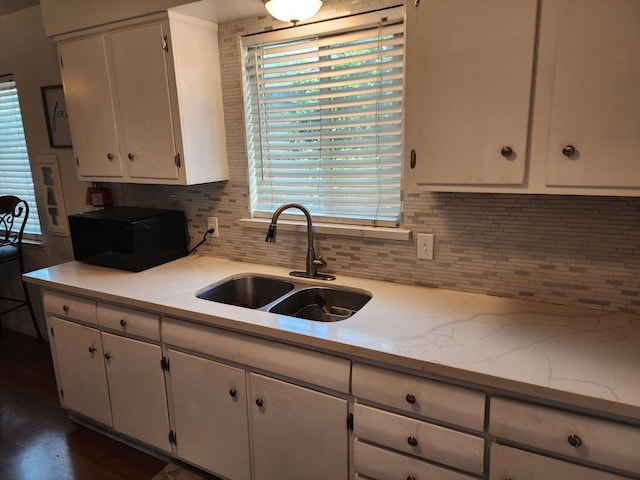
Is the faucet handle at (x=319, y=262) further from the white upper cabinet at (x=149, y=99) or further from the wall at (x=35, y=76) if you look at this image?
the wall at (x=35, y=76)

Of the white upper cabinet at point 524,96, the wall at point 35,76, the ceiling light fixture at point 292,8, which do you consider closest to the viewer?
the white upper cabinet at point 524,96

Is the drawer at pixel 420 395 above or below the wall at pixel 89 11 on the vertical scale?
below

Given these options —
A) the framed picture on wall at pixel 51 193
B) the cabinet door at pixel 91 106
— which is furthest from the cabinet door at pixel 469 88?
the framed picture on wall at pixel 51 193

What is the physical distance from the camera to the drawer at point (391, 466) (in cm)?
136

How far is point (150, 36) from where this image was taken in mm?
2031

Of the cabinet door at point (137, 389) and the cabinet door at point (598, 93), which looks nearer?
the cabinet door at point (598, 93)

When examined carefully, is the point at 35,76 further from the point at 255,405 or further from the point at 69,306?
the point at 255,405

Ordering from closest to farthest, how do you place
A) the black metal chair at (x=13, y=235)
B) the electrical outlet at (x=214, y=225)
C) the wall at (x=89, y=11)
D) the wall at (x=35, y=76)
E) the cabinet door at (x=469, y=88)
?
1. the cabinet door at (x=469, y=88)
2. the wall at (x=89, y=11)
3. the electrical outlet at (x=214, y=225)
4. the wall at (x=35, y=76)
5. the black metal chair at (x=13, y=235)

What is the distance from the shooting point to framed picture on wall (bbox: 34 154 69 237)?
3018mm

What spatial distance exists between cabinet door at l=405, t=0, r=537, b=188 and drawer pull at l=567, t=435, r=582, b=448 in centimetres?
76

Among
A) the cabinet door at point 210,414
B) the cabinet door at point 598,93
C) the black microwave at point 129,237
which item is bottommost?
the cabinet door at point 210,414

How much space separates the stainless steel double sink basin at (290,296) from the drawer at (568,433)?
0.77 metres

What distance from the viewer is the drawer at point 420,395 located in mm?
1279

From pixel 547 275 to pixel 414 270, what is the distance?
528 millimetres
